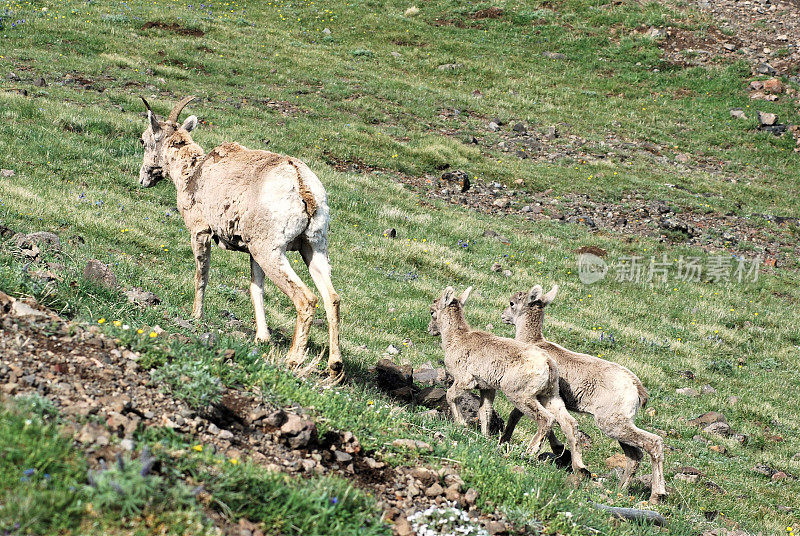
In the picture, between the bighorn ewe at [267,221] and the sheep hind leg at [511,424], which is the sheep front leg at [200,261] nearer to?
the bighorn ewe at [267,221]

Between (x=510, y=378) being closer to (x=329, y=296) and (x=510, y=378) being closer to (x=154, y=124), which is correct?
(x=329, y=296)

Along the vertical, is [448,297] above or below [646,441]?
above

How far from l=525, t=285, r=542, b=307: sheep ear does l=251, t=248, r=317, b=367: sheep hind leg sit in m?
3.37

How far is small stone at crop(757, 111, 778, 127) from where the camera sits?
3250 cm

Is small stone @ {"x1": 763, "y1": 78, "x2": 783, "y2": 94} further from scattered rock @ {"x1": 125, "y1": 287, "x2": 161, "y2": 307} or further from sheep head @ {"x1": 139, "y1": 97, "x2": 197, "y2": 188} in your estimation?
scattered rock @ {"x1": 125, "y1": 287, "x2": 161, "y2": 307}

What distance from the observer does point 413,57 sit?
38562 mm

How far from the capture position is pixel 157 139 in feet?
34.2

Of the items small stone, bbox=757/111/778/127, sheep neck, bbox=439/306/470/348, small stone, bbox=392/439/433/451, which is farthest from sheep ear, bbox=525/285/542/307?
small stone, bbox=757/111/778/127

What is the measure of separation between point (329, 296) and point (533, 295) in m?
3.22

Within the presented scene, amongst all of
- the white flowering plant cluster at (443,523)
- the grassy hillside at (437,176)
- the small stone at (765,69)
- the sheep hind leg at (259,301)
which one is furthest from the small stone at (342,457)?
the small stone at (765,69)

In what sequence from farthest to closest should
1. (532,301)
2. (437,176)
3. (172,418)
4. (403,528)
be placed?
(437,176), (532,301), (172,418), (403,528)

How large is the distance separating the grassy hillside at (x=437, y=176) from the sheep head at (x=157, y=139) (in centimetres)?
154

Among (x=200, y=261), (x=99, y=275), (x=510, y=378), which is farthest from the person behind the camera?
(x=200, y=261)

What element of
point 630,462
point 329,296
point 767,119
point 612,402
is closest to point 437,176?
point 612,402
